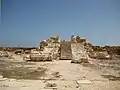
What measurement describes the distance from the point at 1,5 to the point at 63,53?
9.99m

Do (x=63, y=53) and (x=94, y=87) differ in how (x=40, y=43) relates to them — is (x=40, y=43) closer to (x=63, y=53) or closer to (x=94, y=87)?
(x=63, y=53)

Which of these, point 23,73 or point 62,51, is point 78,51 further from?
point 23,73

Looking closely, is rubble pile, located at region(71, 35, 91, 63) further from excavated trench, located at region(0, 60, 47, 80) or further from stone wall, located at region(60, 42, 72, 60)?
excavated trench, located at region(0, 60, 47, 80)

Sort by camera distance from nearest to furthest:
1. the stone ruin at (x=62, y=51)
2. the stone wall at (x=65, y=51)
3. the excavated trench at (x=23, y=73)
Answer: the excavated trench at (x=23, y=73), the stone ruin at (x=62, y=51), the stone wall at (x=65, y=51)

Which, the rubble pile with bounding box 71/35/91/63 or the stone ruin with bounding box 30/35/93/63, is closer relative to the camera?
the rubble pile with bounding box 71/35/91/63

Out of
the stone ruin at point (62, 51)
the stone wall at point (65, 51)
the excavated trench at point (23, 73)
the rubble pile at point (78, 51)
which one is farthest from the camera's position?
the stone wall at point (65, 51)

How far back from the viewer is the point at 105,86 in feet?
17.4

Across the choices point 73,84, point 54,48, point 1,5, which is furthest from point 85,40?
point 1,5

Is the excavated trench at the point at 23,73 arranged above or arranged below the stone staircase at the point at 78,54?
below

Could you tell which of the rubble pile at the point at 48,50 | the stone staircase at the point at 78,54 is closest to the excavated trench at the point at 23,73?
the stone staircase at the point at 78,54

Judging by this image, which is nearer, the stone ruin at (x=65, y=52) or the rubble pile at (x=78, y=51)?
the rubble pile at (x=78, y=51)

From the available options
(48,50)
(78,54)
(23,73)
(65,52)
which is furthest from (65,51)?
(23,73)

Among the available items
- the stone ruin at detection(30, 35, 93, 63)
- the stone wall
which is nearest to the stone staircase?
the stone ruin at detection(30, 35, 93, 63)

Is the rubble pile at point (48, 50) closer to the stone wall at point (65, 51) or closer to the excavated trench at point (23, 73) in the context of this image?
the stone wall at point (65, 51)
